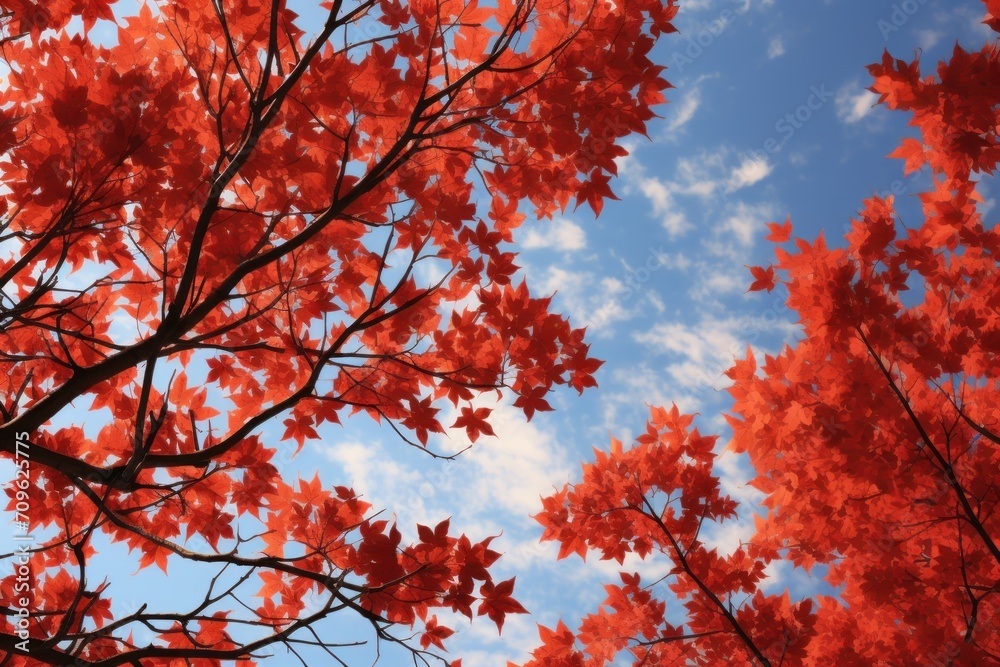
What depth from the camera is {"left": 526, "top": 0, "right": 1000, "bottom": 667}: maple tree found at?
4633mm

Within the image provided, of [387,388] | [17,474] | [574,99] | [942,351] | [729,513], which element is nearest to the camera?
[17,474]

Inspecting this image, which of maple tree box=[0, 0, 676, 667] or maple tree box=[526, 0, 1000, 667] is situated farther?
maple tree box=[526, 0, 1000, 667]

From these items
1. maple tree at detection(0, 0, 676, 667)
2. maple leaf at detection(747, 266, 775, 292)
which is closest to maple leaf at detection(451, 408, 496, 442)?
maple tree at detection(0, 0, 676, 667)

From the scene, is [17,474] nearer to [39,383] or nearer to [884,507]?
[39,383]

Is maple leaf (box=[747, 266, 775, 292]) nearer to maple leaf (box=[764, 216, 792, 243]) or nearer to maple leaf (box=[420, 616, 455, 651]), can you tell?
maple leaf (box=[764, 216, 792, 243])

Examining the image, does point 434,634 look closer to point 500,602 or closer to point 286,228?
point 500,602

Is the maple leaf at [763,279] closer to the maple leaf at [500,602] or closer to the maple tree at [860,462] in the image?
the maple tree at [860,462]

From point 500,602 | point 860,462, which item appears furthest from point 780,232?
point 500,602

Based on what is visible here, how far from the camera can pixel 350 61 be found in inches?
129

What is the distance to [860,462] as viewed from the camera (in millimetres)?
4695

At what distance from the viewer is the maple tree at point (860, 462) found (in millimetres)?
4633

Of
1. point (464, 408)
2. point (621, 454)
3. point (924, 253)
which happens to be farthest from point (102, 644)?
point (924, 253)

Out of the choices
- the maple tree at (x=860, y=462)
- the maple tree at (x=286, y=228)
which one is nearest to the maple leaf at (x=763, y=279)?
the maple tree at (x=860, y=462)

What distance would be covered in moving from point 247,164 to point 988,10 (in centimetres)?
469
